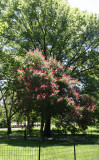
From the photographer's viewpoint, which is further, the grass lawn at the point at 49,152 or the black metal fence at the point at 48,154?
the grass lawn at the point at 49,152

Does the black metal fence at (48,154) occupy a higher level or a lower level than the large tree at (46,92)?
lower

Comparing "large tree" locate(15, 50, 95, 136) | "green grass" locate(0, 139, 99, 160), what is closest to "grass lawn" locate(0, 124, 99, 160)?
"green grass" locate(0, 139, 99, 160)

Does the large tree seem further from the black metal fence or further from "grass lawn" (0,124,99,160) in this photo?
the black metal fence

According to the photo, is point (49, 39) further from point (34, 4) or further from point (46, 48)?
point (34, 4)

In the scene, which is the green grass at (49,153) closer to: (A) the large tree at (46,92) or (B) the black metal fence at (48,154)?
(B) the black metal fence at (48,154)

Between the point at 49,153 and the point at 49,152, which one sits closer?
the point at 49,153

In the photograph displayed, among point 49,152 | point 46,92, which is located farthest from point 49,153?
point 46,92

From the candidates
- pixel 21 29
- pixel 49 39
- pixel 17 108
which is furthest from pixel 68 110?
pixel 21 29

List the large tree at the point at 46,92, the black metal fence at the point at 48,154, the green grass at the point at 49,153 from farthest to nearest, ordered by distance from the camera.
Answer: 1. the large tree at the point at 46,92
2. the green grass at the point at 49,153
3. the black metal fence at the point at 48,154

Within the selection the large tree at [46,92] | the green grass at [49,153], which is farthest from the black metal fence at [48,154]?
the large tree at [46,92]

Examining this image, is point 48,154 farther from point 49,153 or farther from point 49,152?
point 49,152

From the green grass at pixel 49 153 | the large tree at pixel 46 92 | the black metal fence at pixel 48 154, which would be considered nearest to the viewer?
the black metal fence at pixel 48 154

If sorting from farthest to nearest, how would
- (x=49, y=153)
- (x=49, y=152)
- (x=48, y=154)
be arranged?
(x=49, y=152)
(x=49, y=153)
(x=48, y=154)

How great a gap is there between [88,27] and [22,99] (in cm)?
1217
